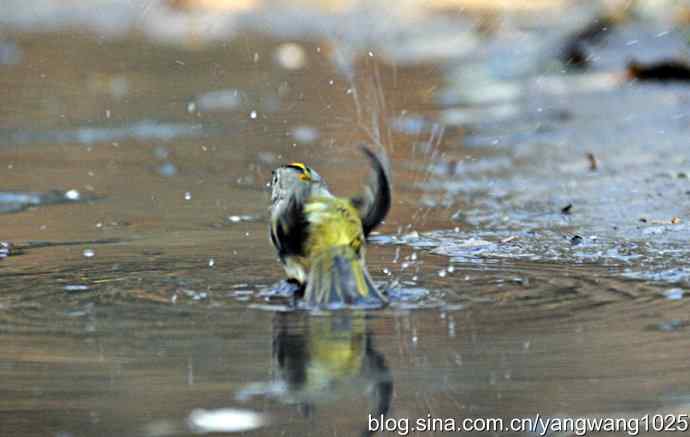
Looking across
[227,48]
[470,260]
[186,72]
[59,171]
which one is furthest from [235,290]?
[227,48]

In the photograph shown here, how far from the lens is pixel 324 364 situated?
15.2 feet

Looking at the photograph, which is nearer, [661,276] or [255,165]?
[661,276]

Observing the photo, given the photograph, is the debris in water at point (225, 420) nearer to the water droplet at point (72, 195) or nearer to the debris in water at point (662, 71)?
the water droplet at point (72, 195)

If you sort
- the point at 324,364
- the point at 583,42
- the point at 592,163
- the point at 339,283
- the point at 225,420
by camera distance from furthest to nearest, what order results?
the point at 583,42
the point at 592,163
the point at 339,283
the point at 324,364
the point at 225,420

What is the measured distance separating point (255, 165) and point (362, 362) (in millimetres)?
5109

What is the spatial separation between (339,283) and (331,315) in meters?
0.18

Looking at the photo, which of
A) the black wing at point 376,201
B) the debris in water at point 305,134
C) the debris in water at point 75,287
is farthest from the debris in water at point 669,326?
the debris in water at point 305,134

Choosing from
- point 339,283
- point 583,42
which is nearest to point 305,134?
point 583,42

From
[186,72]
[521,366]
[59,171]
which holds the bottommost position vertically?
[521,366]

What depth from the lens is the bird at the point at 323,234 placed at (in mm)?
5430

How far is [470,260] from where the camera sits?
6.23 m

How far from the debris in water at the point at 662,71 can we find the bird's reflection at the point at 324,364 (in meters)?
7.65

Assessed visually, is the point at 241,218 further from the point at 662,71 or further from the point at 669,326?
the point at 662,71

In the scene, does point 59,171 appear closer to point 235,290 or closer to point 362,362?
point 235,290
